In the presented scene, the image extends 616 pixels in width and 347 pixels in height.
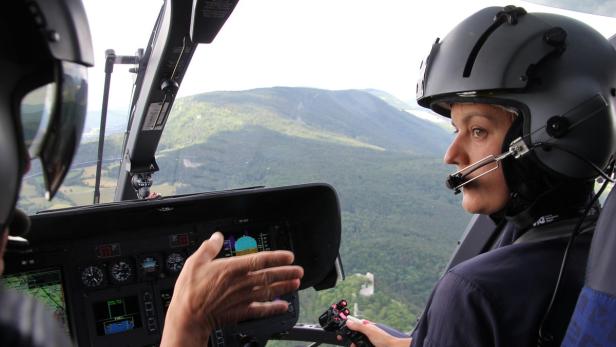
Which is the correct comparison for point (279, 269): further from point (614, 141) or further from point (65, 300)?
point (65, 300)

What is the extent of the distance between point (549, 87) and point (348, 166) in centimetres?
321

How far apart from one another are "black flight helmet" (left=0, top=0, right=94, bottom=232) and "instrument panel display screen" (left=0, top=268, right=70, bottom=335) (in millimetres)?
1653

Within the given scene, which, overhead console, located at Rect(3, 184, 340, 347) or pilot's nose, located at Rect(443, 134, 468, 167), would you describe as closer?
pilot's nose, located at Rect(443, 134, 468, 167)

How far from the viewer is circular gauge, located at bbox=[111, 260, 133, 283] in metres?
2.42

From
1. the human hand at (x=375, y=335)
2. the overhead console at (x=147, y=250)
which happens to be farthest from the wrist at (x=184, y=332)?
the overhead console at (x=147, y=250)

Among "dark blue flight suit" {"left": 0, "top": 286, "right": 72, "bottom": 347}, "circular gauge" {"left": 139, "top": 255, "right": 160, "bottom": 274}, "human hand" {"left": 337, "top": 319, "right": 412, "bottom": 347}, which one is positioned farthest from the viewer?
"circular gauge" {"left": 139, "top": 255, "right": 160, "bottom": 274}

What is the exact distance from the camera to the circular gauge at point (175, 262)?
8.28 feet

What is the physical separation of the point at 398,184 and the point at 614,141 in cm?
277

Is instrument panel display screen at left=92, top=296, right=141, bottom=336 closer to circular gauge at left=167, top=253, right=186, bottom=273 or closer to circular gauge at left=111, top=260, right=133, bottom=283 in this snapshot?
circular gauge at left=111, top=260, right=133, bottom=283

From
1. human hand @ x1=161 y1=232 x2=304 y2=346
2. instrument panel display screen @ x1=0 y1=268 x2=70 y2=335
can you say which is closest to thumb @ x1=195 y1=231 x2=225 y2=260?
human hand @ x1=161 y1=232 x2=304 y2=346

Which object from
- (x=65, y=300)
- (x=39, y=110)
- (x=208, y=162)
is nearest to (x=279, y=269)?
(x=39, y=110)

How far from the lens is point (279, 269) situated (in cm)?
110

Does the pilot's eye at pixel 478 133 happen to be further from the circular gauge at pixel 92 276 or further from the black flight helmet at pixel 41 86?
the circular gauge at pixel 92 276

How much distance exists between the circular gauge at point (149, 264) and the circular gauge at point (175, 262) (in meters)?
0.05
